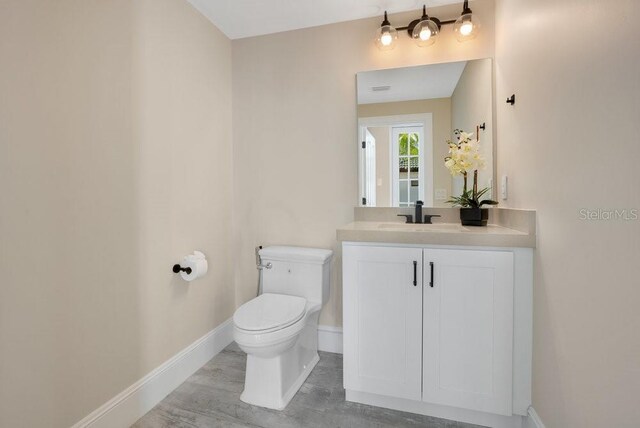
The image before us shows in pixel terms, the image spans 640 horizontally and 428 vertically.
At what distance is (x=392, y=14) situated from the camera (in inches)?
81.6

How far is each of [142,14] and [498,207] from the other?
233cm

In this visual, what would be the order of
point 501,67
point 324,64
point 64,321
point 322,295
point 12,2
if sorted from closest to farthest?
1. point 12,2
2. point 64,321
3. point 501,67
4. point 322,295
5. point 324,64

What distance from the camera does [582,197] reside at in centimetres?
100

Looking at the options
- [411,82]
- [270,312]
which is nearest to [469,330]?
[270,312]

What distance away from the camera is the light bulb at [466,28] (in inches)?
73.6

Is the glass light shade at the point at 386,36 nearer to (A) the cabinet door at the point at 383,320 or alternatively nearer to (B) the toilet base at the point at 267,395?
(A) the cabinet door at the point at 383,320

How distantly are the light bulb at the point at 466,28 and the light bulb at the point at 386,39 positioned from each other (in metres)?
0.44

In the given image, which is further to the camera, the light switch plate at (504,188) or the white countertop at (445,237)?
the light switch plate at (504,188)

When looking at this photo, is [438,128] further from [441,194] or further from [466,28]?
[466,28]

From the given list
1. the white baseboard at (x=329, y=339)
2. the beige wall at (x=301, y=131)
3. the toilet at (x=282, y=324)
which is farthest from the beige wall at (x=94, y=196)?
the white baseboard at (x=329, y=339)

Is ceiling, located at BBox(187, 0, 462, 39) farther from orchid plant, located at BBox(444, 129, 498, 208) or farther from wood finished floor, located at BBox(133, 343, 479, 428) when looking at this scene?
wood finished floor, located at BBox(133, 343, 479, 428)

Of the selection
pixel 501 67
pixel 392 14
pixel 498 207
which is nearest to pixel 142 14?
pixel 392 14

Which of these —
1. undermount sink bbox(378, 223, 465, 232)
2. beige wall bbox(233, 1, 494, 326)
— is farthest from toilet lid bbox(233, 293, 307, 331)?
undermount sink bbox(378, 223, 465, 232)

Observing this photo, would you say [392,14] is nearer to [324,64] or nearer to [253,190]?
[324,64]
